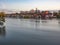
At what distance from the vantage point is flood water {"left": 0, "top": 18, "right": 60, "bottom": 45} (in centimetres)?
205

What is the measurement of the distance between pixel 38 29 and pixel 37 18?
21 cm

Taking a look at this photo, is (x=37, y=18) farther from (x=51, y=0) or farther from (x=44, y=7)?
(x=51, y=0)

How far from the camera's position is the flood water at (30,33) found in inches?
80.7

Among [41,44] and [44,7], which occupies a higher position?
[44,7]

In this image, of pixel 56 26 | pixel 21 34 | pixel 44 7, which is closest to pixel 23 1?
pixel 44 7

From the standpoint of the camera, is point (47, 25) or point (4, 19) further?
point (47, 25)

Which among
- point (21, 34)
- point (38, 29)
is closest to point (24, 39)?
point (21, 34)

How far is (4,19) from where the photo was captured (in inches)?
94.0

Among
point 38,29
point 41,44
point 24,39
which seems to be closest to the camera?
point 41,44

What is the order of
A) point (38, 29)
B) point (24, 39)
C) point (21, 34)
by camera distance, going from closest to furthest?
point (24, 39), point (21, 34), point (38, 29)

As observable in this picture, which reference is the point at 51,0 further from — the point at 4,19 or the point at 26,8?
the point at 4,19

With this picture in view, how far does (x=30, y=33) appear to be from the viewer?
2318 millimetres

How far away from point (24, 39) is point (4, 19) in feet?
1.76

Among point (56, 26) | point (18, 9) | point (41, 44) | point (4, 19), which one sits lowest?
point (41, 44)
